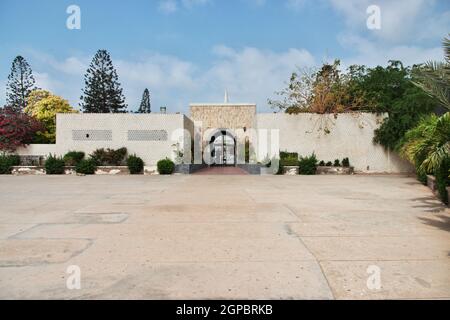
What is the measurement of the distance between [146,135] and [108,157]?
2224 millimetres

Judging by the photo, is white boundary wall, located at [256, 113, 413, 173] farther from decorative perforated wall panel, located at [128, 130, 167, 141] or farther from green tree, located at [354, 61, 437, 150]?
decorative perforated wall panel, located at [128, 130, 167, 141]

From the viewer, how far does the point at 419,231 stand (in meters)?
4.98

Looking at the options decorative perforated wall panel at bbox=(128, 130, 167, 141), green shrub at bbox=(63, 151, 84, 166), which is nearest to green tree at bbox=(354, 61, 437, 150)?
decorative perforated wall panel at bbox=(128, 130, 167, 141)

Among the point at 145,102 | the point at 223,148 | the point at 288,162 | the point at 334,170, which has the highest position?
the point at 145,102

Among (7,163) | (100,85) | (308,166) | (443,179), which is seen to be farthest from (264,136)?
(100,85)

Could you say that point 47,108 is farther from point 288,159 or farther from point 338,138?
point 338,138

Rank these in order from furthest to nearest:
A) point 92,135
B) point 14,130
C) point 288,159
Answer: point 14,130 < point 92,135 < point 288,159

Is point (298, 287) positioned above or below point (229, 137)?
below

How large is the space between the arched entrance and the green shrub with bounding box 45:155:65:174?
37.5ft

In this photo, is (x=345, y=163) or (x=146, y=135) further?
(x=146, y=135)

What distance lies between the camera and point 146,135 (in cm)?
1809

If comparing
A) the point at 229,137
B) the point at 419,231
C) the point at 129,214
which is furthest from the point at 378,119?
the point at 129,214
